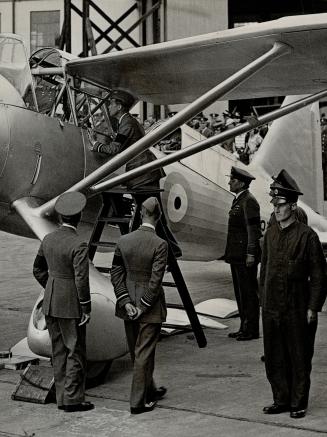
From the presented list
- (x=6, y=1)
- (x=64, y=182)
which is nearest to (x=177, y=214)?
(x=64, y=182)

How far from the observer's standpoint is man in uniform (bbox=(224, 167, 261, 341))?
887 centimetres

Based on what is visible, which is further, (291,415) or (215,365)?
(215,365)

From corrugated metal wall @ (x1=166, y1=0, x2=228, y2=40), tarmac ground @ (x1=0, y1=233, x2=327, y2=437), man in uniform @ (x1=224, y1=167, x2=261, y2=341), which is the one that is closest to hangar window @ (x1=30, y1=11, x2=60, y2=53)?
corrugated metal wall @ (x1=166, y1=0, x2=228, y2=40)

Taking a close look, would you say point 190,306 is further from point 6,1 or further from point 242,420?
point 6,1

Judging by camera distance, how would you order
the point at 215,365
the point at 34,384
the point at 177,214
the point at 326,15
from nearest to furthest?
the point at 34,384 < the point at 326,15 < the point at 215,365 < the point at 177,214

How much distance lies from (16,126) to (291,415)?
3.52 meters

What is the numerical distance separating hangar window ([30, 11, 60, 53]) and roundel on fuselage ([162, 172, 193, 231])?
1673 centimetres

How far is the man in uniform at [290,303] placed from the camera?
6031 millimetres

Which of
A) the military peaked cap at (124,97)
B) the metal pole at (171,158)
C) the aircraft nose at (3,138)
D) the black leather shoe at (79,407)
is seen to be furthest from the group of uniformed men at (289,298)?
the military peaked cap at (124,97)

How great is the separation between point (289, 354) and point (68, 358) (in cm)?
159

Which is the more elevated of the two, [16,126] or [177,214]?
[16,126]

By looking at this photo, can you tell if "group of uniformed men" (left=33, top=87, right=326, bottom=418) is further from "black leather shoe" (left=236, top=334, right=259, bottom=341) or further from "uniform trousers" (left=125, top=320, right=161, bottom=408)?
"black leather shoe" (left=236, top=334, right=259, bottom=341)

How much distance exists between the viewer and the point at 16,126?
7.72m

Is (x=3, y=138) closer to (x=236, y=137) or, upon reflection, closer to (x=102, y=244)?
(x=102, y=244)
